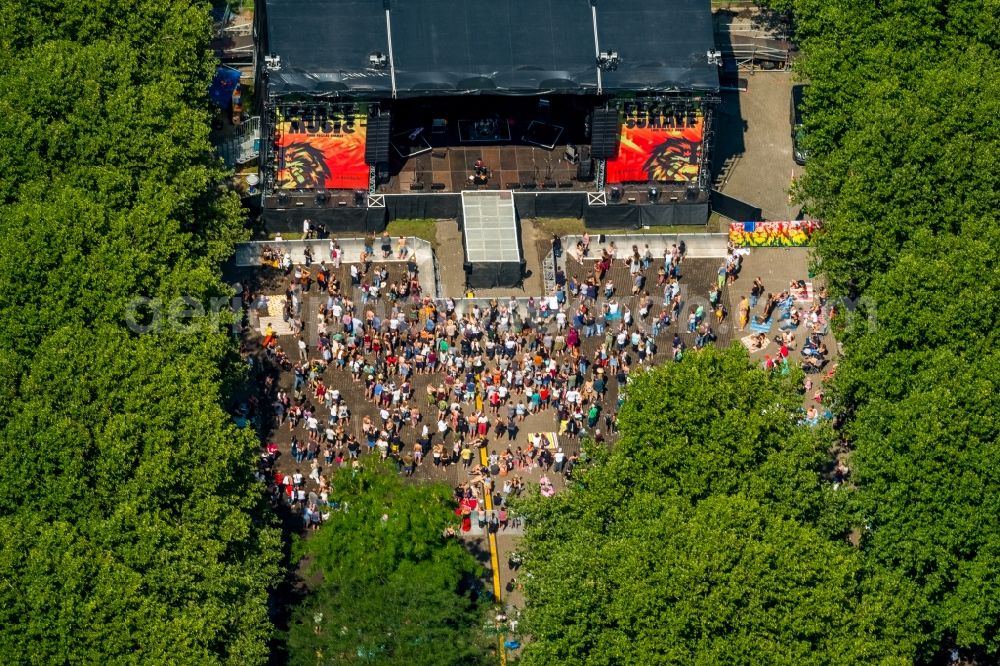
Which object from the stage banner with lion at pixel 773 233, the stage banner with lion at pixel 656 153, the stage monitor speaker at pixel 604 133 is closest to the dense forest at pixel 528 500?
the stage banner with lion at pixel 773 233

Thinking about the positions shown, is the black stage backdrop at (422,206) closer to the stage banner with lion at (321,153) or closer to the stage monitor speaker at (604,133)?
the stage banner with lion at (321,153)

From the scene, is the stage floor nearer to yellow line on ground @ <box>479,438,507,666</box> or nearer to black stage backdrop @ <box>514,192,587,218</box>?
black stage backdrop @ <box>514,192,587,218</box>

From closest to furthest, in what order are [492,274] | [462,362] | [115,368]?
[115,368] < [462,362] < [492,274]

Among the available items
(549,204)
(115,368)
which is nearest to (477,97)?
(549,204)

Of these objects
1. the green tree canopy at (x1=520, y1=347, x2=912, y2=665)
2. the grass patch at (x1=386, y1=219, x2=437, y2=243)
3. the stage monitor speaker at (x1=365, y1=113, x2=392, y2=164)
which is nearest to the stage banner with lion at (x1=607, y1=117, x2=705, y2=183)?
the grass patch at (x1=386, y1=219, x2=437, y2=243)

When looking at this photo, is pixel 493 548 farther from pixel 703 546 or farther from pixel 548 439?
pixel 703 546

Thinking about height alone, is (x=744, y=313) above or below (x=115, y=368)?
below
